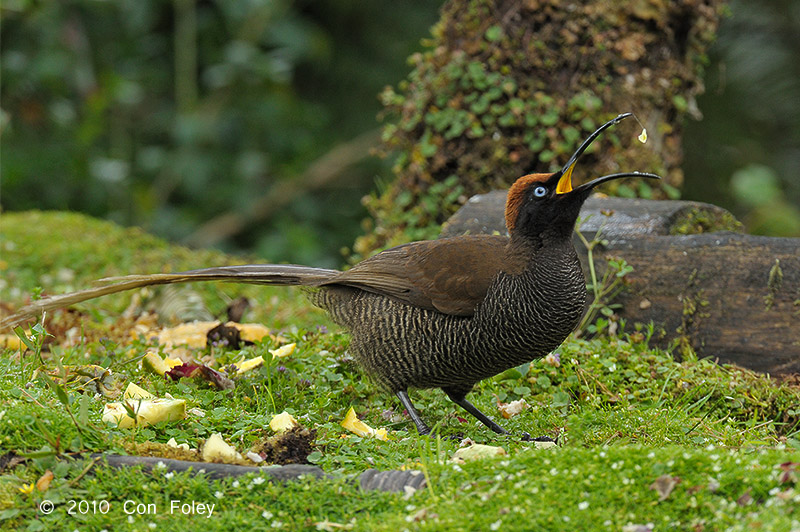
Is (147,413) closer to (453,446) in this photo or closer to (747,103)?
(453,446)

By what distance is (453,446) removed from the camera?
3398 mm

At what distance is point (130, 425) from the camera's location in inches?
122

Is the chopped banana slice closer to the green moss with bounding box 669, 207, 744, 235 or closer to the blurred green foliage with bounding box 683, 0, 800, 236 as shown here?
the green moss with bounding box 669, 207, 744, 235

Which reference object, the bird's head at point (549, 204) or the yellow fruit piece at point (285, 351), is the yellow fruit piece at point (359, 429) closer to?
the yellow fruit piece at point (285, 351)

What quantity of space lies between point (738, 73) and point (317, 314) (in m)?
6.21

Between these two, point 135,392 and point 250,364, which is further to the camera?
point 250,364

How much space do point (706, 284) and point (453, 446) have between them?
1.98m

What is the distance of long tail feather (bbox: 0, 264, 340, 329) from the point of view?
3594 millimetres

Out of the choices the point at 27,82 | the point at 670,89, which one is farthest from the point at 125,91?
the point at 670,89

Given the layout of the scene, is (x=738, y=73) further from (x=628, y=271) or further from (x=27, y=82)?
(x=27, y=82)

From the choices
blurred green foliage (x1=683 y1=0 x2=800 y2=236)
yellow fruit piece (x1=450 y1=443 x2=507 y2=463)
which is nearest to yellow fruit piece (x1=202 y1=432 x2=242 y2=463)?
yellow fruit piece (x1=450 y1=443 x2=507 y2=463)

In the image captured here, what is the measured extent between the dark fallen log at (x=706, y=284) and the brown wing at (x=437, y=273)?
44.6 inches

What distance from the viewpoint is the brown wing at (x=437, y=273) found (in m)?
3.77

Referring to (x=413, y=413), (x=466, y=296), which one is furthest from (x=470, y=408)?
(x=466, y=296)
